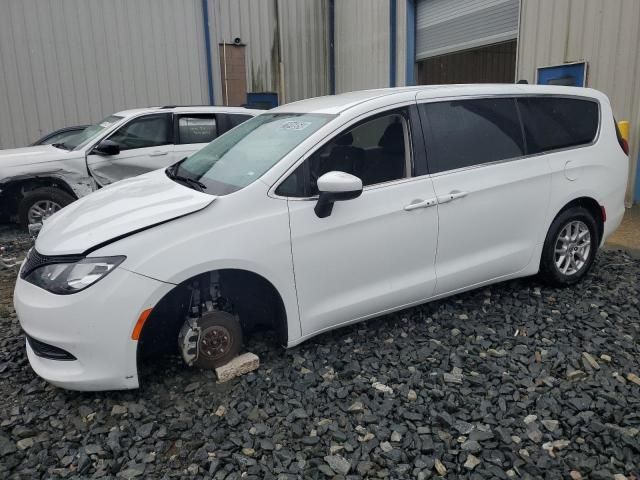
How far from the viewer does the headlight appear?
2732mm

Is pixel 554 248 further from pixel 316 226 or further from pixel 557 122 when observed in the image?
pixel 316 226

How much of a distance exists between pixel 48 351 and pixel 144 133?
16.6ft

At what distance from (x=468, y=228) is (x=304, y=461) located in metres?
2.04

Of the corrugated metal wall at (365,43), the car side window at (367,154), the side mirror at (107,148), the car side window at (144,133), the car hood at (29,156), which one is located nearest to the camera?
the car side window at (367,154)

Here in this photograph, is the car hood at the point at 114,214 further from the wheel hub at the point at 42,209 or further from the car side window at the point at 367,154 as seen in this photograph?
the wheel hub at the point at 42,209

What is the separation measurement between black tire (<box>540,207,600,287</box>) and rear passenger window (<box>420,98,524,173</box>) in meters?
0.73

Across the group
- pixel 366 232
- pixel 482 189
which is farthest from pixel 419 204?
pixel 482 189

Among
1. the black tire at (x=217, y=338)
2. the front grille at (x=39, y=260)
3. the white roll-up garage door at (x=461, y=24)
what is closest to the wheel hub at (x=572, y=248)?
the black tire at (x=217, y=338)

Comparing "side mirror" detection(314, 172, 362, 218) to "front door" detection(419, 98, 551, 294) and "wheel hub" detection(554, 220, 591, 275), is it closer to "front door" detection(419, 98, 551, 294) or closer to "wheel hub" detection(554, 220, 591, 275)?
"front door" detection(419, 98, 551, 294)

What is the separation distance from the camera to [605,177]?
4.44 meters

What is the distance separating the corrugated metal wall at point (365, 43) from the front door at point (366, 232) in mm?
8960

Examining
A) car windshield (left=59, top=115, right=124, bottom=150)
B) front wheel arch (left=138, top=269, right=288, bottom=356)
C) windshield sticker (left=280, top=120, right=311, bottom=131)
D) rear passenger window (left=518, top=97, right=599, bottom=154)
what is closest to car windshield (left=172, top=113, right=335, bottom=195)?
windshield sticker (left=280, top=120, right=311, bottom=131)

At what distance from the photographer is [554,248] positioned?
14.1 ft

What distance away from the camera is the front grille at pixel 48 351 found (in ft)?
9.30
